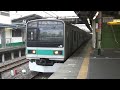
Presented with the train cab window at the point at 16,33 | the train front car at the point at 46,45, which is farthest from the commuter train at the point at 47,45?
the train cab window at the point at 16,33

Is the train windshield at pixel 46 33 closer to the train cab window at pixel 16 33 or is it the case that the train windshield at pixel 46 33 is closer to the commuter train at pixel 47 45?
the commuter train at pixel 47 45

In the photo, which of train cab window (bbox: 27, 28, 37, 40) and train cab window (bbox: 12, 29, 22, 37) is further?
train cab window (bbox: 12, 29, 22, 37)

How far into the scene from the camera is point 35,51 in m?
12.1

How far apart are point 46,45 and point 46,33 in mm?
597

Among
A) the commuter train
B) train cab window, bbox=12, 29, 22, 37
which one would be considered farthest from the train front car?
train cab window, bbox=12, 29, 22, 37

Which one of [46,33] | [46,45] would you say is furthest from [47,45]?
[46,33]

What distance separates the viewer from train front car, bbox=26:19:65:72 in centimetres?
1187

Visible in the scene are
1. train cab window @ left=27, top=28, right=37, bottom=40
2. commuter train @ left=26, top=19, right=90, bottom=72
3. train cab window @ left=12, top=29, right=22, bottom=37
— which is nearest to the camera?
commuter train @ left=26, top=19, right=90, bottom=72

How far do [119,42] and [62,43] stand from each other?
1017cm

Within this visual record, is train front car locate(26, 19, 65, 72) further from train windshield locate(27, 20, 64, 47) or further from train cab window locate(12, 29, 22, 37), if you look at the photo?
train cab window locate(12, 29, 22, 37)

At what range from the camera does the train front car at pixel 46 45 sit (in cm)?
1187

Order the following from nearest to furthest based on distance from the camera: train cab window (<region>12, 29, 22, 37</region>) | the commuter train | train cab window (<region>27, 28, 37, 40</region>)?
the commuter train
train cab window (<region>27, 28, 37, 40</region>)
train cab window (<region>12, 29, 22, 37</region>)
